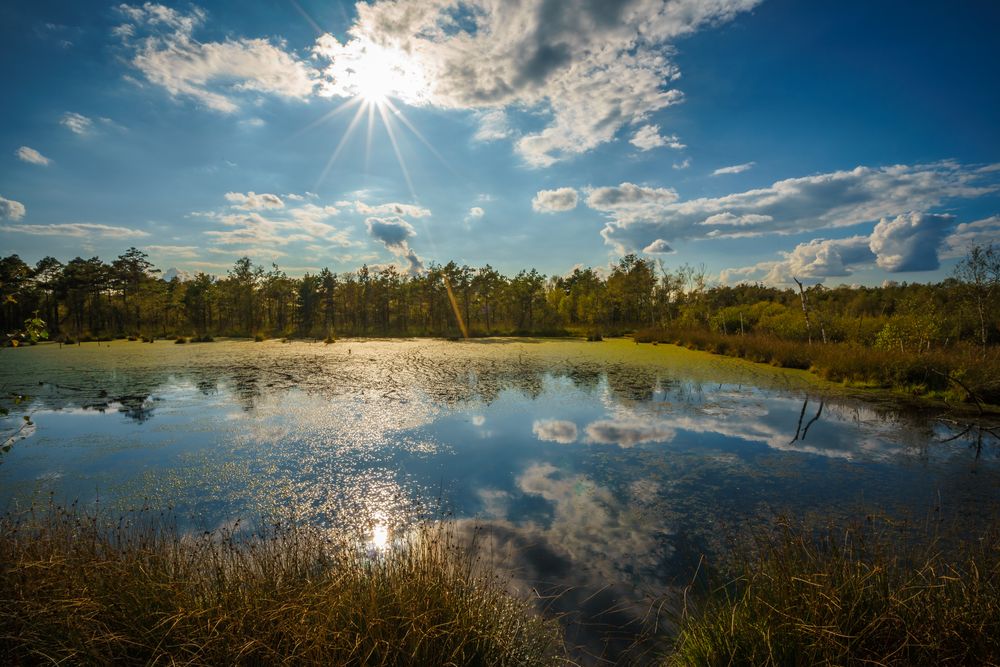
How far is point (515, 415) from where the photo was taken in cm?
A: 1058

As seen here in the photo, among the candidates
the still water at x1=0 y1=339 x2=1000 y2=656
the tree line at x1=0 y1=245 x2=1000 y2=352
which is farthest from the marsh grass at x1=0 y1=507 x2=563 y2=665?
the tree line at x1=0 y1=245 x2=1000 y2=352

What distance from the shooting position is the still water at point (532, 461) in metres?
5.02

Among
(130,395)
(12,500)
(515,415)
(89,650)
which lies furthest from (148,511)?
(130,395)

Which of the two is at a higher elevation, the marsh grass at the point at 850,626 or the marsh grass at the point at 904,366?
the marsh grass at the point at 904,366

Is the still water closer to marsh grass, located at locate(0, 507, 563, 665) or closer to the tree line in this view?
marsh grass, located at locate(0, 507, 563, 665)

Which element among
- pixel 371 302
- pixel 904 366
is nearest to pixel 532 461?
pixel 904 366

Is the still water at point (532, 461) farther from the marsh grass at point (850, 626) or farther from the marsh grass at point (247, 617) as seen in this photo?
the marsh grass at point (247, 617)

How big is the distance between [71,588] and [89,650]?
877 mm

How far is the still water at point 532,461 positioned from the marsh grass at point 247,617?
3.98 feet

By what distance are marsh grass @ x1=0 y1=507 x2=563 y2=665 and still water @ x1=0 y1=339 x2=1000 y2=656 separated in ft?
3.98

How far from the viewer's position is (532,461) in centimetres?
745

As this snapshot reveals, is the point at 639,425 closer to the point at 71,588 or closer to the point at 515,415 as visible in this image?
the point at 515,415

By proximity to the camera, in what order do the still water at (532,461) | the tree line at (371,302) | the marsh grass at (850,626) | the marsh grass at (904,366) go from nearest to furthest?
the marsh grass at (850,626)
the still water at (532,461)
the marsh grass at (904,366)
the tree line at (371,302)

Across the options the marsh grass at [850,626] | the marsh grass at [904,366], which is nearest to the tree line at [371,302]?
the marsh grass at [904,366]
